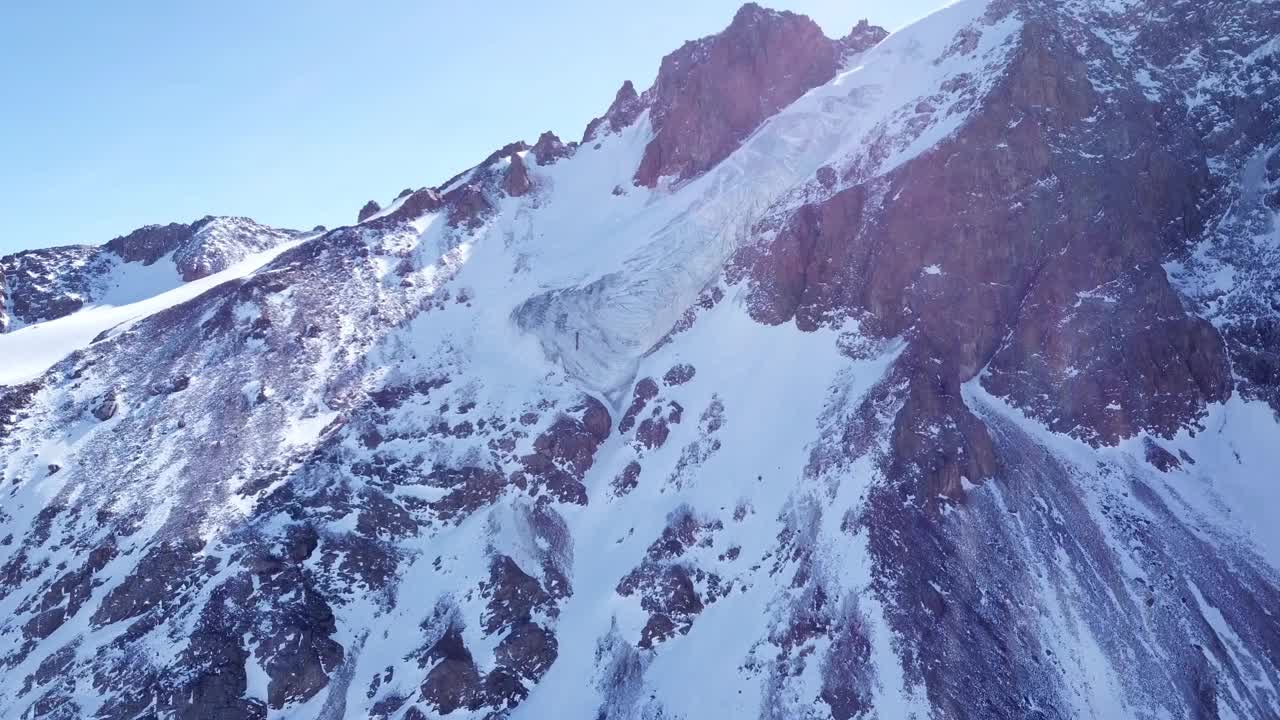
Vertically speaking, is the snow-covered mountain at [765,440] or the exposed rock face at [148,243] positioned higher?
the exposed rock face at [148,243]

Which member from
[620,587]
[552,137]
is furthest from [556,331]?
[552,137]

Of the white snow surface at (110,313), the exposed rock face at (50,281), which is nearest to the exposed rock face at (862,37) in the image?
the white snow surface at (110,313)

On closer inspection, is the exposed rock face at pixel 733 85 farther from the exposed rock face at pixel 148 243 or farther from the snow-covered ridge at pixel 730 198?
the exposed rock face at pixel 148 243

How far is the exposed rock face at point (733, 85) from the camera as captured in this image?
8475cm

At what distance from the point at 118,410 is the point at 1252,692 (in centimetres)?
7667

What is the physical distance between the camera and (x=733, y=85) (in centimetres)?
8694

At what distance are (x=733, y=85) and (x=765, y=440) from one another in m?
49.0

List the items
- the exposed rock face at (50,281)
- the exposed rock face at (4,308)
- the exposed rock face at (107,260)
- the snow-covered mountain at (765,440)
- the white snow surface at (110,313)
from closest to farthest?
1. the snow-covered mountain at (765,440)
2. the white snow surface at (110,313)
3. the exposed rock face at (4,308)
4. the exposed rock face at (50,281)
5. the exposed rock face at (107,260)

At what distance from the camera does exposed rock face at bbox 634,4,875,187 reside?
84.8 m

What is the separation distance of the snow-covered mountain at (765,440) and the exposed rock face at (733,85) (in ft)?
22.2

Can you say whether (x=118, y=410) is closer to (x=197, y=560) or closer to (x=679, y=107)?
(x=197, y=560)

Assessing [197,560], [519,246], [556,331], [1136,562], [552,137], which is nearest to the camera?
[1136,562]

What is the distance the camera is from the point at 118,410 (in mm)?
60125

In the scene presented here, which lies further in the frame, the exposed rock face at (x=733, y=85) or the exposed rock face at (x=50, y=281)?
the exposed rock face at (x=733, y=85)
